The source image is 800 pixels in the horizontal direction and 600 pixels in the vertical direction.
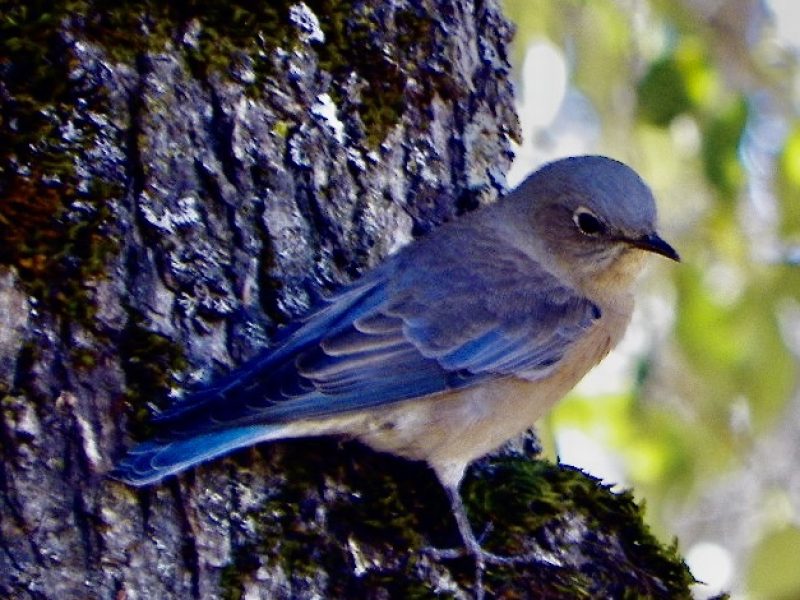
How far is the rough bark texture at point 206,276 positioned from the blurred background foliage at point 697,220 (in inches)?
67.8

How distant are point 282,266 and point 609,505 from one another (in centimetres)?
116

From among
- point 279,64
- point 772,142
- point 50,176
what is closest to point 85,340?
point 50,176

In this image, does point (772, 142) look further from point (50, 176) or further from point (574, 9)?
point (50, 176)

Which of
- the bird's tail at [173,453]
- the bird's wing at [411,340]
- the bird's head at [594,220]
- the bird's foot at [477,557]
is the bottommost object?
the bird's foot at [477,557]

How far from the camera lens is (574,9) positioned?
6668 mm

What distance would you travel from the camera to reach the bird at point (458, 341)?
3287 millimetres

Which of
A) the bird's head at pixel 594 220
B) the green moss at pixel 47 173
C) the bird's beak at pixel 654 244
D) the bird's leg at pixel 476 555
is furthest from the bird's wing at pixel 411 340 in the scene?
the bird's leg at pixel 476 555

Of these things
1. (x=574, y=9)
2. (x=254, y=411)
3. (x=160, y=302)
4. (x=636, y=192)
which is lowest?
(x=254, y=411)

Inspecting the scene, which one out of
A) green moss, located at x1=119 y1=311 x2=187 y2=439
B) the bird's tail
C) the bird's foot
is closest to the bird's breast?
the bird's foot

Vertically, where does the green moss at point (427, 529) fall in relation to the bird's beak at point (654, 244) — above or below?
below

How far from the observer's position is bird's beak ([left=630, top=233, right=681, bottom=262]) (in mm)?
4414

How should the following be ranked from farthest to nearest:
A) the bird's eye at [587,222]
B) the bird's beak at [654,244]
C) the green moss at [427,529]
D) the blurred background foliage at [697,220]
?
the blurred background foliage at [697,220] < the bird's eye at [587,222] < the bird's beak at [654,244] < the green moss at [427,529]

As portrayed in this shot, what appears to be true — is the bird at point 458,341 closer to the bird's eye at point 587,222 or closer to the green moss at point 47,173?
the bird's eye at point 587,222

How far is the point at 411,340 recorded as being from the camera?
13.1 feet
